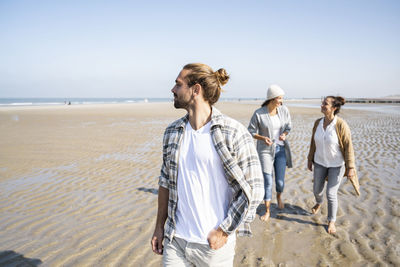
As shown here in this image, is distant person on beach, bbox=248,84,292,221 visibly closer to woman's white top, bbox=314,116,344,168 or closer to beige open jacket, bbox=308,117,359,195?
woman's white top, bbox=314,116,344,168

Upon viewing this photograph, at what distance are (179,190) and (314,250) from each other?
2.70 meters

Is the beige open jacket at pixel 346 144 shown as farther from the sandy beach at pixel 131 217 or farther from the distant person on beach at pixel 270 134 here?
the sandy beach at pixel 131 217

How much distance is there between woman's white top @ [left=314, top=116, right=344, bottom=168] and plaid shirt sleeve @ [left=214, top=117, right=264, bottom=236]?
2794mm

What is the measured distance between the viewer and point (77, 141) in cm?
1160

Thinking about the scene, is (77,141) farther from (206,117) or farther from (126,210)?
(206,117)

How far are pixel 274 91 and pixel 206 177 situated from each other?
9.85 ft

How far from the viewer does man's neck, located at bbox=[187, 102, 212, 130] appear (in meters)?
1.86

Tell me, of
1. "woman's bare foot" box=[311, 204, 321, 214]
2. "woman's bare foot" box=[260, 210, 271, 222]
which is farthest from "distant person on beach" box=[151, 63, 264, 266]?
"woman's bare foot" box=[311, 204, 321, 214]

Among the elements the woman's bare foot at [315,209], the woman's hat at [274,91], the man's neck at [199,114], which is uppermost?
the woman's hat at [274,91]

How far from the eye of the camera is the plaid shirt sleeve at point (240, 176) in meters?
1.70

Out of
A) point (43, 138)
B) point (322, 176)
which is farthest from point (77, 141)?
point (322, 176)

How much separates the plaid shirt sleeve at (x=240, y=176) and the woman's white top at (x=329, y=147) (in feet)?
9.17

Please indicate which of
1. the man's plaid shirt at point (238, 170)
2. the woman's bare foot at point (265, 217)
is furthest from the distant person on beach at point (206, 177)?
the woman's bare foot at point (265, 217)

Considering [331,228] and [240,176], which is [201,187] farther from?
[331,228]
